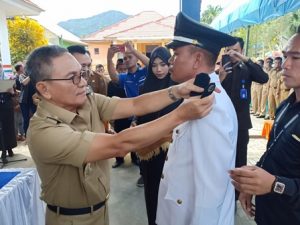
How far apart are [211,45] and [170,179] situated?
0.76 meters

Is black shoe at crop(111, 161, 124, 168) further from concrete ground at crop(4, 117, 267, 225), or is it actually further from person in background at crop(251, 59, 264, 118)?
person in background at crop(251, 59, 264, 118)

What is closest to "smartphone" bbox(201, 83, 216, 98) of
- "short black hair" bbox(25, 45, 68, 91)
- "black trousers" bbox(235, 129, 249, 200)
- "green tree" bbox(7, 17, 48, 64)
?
"short black hair" bbox(25, 45, 68, 91)

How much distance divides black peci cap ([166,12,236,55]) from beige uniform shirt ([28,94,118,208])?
701 millimetres

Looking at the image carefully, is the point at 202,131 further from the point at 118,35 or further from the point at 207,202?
the point at 118,35

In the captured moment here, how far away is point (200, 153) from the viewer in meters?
1.37

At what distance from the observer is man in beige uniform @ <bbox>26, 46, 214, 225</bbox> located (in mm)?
1375

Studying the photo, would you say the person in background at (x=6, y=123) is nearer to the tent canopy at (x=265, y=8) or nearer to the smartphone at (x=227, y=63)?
the smartphone at (x=227, y=63)

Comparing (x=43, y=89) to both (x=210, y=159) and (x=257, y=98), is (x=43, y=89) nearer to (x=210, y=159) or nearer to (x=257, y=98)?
(x=210, y=159)

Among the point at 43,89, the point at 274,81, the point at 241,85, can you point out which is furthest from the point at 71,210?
the point at 274,81

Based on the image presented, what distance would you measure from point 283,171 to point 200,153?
551 mm

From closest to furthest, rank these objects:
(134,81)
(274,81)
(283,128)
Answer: (283,128) → (134,81) → (274,81)

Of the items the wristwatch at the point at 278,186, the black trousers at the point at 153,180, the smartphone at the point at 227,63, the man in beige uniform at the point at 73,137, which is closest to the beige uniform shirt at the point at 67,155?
the man in beige uniform at the point at 73,137

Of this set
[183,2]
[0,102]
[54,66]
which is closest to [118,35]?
[0,102]

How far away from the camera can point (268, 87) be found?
936cm
